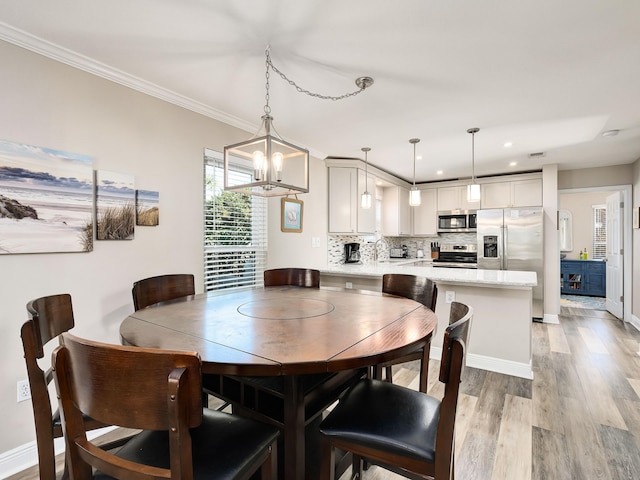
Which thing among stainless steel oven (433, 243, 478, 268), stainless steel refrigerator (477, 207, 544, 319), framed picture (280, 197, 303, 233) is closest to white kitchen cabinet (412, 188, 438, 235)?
stainless steel oven (433, 243, 478, 268)

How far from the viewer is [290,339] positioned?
1205 mm

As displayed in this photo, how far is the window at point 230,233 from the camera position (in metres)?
2.88

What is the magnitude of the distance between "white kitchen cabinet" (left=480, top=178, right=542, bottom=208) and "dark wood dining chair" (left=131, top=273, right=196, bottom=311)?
16.5ft

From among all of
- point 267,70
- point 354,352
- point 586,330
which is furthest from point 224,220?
point 586,330

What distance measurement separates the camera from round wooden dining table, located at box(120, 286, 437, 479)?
39.8 inches

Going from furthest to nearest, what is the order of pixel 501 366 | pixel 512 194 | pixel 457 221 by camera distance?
pixel 457 221 < pixel 512 194 < pixel 501 366

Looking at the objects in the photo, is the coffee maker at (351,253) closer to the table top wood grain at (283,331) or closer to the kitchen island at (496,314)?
the kitchen island at (496,314)

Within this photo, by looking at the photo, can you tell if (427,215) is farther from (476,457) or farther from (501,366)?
(476,457)

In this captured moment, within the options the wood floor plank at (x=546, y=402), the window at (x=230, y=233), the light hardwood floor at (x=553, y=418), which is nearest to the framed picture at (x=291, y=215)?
the window at (x=230, y=233)

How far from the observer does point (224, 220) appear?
3039mm

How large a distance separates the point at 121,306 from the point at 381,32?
7.93 feet

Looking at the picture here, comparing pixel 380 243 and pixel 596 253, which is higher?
pixel 380 243

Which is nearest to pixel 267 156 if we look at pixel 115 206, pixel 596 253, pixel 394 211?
pixel 115 206

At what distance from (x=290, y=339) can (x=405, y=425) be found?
51cm
